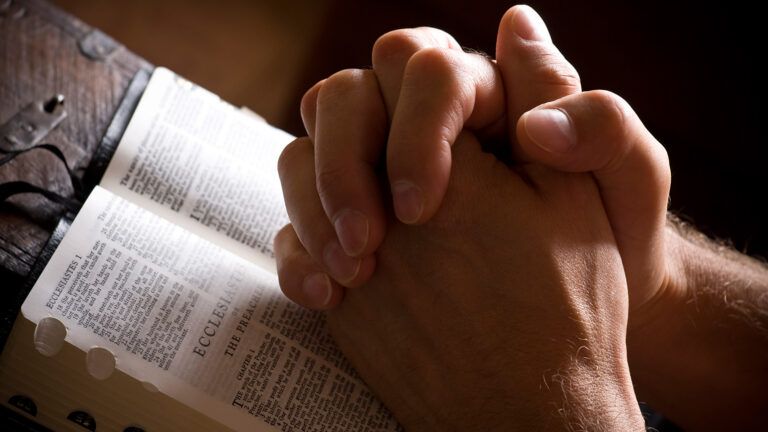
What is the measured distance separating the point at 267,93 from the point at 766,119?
3.93 feet

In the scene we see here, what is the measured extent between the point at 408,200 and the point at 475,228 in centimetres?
8

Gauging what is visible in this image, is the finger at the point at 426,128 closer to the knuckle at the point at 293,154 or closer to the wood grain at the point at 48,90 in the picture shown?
the knuckle at the point at 293,154

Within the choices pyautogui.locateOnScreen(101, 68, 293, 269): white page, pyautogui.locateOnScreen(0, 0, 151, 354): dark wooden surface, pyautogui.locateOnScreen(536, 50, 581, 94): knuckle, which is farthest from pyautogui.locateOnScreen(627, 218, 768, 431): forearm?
pyautogui.locateOnScreen(0, 0, 151, 354): dark wooden surface

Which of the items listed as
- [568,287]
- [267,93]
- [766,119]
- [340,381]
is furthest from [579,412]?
[267,93]

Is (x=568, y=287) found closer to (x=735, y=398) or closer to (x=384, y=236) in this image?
(x=384, y=236)

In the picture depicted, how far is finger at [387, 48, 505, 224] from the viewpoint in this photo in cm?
65

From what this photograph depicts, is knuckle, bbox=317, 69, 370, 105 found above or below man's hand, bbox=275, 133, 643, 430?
above

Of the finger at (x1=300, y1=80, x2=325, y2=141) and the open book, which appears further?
the finger at (x1=300, y1=80, x2=325, y2=141)

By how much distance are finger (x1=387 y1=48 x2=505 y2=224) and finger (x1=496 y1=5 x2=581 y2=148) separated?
0.25ft

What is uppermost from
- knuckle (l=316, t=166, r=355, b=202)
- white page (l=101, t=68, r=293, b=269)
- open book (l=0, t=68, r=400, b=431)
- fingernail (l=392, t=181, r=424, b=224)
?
fingernail (l=392, t=181, r=424, b=224)

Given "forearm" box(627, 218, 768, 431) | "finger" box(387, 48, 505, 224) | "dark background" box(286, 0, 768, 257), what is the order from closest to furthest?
"finger" box(387, 48, 505, 224), "forearm" box(627, 218, 768, 431), "dark background" box(286, 0, 768, 257)

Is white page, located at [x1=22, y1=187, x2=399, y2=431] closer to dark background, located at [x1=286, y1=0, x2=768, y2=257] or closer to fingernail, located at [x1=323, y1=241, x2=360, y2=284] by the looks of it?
fingernail, located at [x1=323, y1=241, x2=360, y2=284]

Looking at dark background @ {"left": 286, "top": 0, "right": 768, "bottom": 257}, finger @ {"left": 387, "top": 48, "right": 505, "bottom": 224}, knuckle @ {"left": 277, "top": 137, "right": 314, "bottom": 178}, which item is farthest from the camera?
dark background @ {"left": 286, "top": 0, "right": 768, "bottom": 257}

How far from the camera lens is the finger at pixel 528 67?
0.72 m
